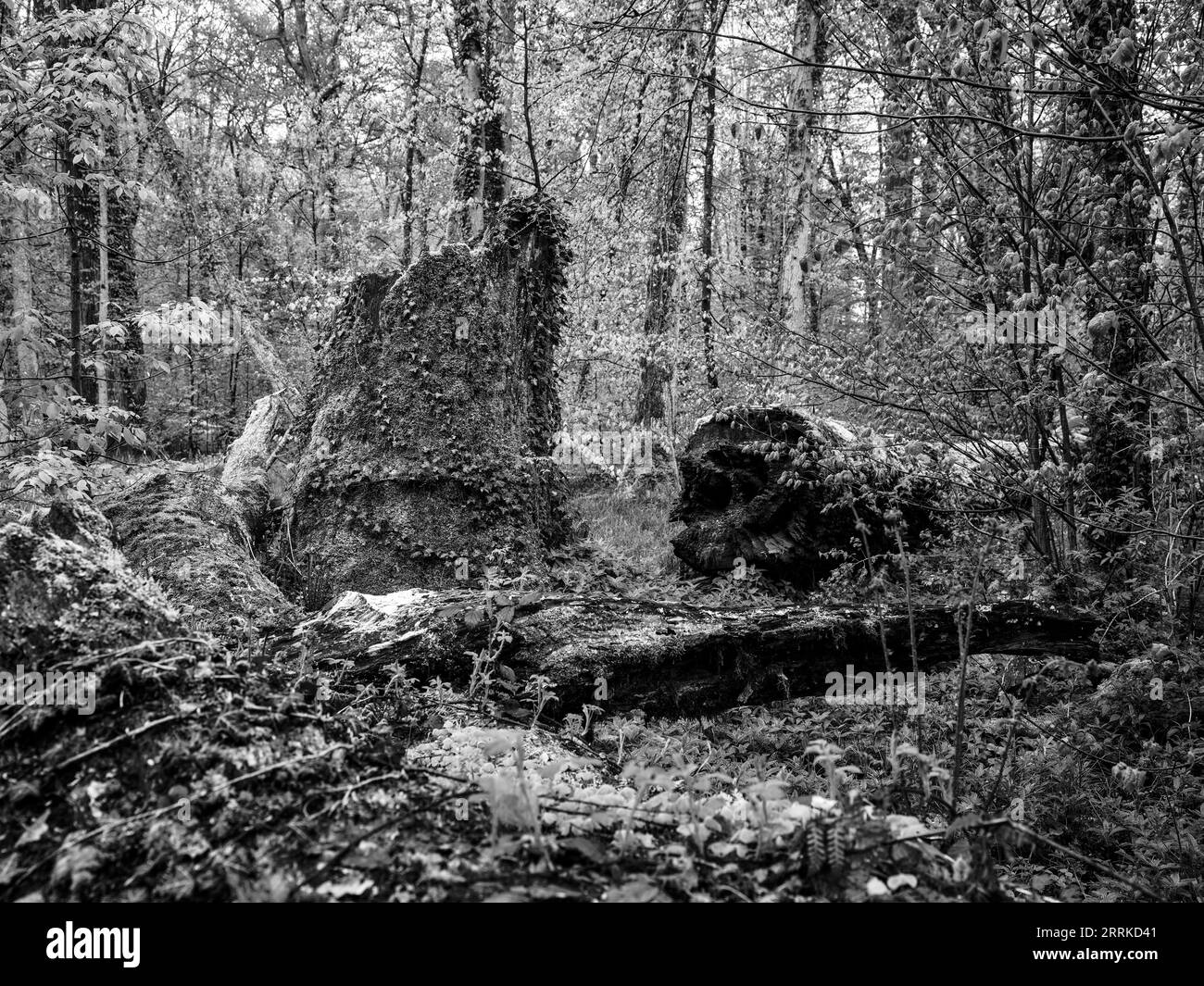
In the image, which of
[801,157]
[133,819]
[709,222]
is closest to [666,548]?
[801,157]

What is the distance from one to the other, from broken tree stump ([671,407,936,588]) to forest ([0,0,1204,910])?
0.14 ft

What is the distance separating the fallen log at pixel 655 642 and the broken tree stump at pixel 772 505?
2129mm

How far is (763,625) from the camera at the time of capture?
397 cm

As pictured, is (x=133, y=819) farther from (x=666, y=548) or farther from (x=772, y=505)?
(x=666, y=548)

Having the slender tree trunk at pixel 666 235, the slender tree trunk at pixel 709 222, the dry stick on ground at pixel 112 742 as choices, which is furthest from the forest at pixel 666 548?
the slender tree trunk at pixel 709 222

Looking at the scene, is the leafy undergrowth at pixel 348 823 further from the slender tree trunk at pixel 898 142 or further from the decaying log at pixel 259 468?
the decaying log at pixel 259 468

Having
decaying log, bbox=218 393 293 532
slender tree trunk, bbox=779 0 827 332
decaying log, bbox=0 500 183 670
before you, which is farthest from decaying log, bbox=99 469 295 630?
slender tree trunk, bbox=779 0 827 332

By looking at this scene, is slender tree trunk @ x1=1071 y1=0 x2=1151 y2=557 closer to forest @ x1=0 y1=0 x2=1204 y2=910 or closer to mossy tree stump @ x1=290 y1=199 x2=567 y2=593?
forest @ x1=0 y1=0 x2=1204 y2=910

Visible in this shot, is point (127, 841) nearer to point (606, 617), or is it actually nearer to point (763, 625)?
point (606, 617)

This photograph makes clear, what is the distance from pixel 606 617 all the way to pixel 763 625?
2.89 ft

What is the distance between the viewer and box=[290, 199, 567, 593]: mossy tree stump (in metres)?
6.50

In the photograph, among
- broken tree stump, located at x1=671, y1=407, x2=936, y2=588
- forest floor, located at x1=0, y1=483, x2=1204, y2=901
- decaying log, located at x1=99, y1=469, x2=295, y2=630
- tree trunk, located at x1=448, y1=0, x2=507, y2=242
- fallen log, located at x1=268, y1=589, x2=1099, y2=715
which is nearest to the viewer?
forest floor, located at x1=0, y1=483, x2=1204, y2=901

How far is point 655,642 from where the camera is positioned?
147 inches
